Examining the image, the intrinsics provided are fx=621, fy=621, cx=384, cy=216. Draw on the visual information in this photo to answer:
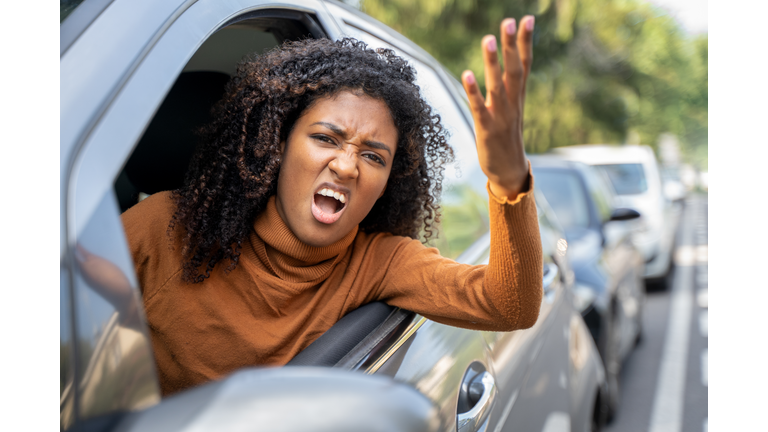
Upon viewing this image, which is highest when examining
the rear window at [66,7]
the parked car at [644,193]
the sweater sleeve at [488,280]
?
the rear window at [66,7]

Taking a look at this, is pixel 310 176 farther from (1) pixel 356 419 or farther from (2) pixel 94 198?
(1) pixel 356 419

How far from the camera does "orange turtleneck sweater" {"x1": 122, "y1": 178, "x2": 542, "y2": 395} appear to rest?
1.40 metres

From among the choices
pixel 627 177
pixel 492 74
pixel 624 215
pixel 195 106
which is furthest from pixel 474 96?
pixel 627 177

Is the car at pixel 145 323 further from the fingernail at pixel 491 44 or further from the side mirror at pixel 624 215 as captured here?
the side mirror at pixel 624 215

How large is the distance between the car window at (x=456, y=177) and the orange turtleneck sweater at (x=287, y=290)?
0.41 m

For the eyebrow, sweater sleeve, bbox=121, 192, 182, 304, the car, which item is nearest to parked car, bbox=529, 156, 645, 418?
the car

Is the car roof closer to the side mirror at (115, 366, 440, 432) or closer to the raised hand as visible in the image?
the raised hand

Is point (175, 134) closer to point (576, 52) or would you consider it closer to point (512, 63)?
point (512, 63)

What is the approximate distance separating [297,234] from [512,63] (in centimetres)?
72

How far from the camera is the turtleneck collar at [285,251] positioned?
1.54 meters

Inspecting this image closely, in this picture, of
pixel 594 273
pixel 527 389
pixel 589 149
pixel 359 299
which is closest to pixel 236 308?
pixel 359 299

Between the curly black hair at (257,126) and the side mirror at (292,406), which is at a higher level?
the curly black hair at (257,126)

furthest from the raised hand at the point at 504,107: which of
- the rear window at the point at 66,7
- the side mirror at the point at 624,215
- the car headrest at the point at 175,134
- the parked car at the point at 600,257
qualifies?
the side mirror at the point at 624,215

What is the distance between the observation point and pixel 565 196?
5926 millimetres
